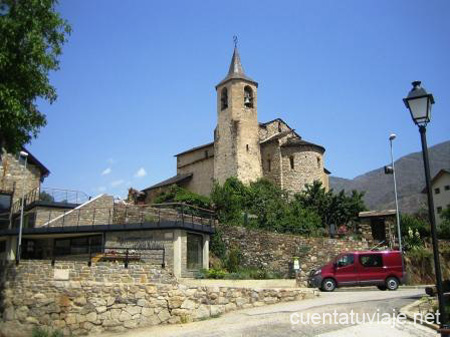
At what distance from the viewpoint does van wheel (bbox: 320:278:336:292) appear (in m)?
21.0

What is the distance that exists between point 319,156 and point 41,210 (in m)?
25.5

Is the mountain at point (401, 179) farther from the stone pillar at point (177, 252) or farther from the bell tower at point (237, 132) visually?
the stone pillar at point (177, 252)

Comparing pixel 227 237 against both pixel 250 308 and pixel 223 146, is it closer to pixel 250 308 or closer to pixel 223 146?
pixel 250 308

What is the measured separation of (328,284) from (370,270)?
1.97 metres

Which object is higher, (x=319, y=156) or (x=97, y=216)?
(x=319, y=156)

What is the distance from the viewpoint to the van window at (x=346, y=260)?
20.8 meters

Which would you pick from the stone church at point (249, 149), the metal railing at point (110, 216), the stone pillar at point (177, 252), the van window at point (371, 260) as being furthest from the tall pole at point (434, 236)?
the stone church at point (249, 149)

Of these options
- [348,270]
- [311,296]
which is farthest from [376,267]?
[311,296]

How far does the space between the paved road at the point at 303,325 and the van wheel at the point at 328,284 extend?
A: 363 centimetres

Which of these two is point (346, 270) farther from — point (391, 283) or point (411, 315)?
point (411, 315)

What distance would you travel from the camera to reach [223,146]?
1746 inches

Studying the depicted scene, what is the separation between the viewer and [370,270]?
68.5ft

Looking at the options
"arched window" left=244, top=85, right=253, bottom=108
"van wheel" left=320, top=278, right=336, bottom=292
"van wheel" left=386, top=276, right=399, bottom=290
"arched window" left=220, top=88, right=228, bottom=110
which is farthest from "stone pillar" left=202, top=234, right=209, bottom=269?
"arched window" left=220, top=88, right=228, bottom=110

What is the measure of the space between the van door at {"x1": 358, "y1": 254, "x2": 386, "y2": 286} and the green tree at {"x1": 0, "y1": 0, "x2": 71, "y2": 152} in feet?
47.9
